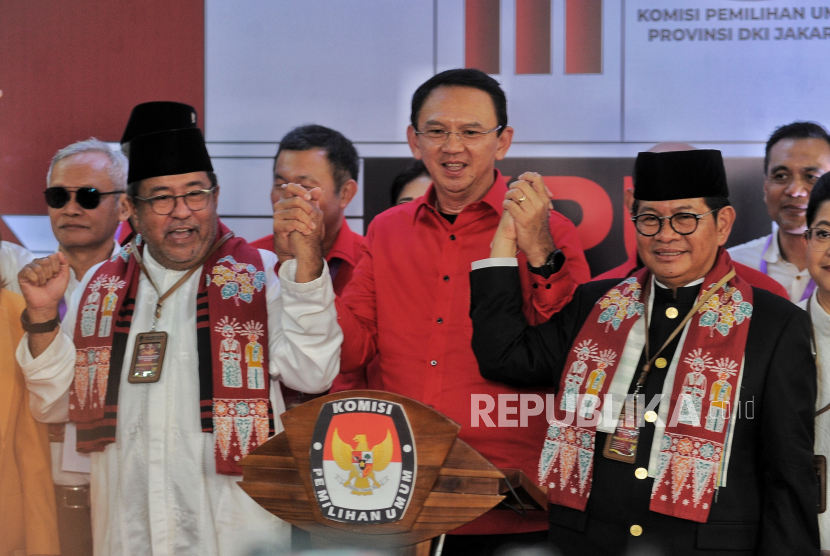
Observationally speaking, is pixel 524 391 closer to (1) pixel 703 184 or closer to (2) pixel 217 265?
(1) pixel 703 184

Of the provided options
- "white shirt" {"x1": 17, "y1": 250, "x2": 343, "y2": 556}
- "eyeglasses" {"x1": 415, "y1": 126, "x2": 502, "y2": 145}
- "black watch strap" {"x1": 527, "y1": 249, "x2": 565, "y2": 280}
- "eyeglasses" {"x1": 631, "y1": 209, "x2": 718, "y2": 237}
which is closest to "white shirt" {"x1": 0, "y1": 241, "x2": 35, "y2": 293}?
"white shirt" {"x1": 17, "y1": 250, "x2": 343, "y2": 556}

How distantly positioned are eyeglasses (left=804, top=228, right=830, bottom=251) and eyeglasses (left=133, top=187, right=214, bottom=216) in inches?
70.7

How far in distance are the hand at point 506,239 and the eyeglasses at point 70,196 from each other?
167cm

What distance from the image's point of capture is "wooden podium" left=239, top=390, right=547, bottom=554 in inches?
65.9

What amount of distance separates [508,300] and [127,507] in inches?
49.1

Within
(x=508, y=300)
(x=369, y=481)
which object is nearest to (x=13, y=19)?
(x=508, y=300)

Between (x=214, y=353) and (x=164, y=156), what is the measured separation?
622 millimetres

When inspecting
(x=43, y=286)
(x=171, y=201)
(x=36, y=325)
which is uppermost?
(x=171, y=201)

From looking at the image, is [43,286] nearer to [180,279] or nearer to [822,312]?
[180,279]

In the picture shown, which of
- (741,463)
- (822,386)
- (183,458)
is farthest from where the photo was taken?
(183,458)

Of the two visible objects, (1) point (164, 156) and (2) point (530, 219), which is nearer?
(2) point (530, 219)

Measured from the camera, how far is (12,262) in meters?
3.25

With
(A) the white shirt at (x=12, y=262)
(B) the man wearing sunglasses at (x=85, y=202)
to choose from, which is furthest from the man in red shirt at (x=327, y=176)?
(A) the white shirt at (x=12, y=262)

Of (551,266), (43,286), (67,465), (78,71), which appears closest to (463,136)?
(551,266)
